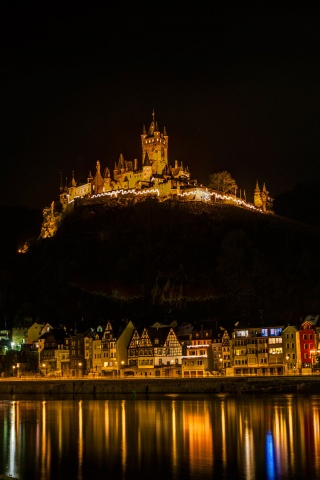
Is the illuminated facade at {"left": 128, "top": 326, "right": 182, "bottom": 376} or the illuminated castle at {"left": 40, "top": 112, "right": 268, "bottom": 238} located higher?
the illuminated castle at {"left": 40, "top": 112, "right": 268, "bottom": 238}

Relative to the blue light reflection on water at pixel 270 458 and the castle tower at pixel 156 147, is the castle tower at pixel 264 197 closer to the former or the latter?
the castle tower at pixel 156 147

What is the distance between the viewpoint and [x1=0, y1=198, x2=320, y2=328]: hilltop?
10738cm

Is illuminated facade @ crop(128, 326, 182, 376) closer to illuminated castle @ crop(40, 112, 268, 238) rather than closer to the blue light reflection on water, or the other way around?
the blue light reflection on water

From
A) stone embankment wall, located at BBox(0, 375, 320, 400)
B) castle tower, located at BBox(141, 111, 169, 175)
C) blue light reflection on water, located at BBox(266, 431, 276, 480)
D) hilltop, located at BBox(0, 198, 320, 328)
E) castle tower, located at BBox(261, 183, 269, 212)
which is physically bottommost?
blue light reflection on water, located at BBox(266, 431, 276, 480)

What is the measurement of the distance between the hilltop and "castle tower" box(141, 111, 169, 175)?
81.0 feet

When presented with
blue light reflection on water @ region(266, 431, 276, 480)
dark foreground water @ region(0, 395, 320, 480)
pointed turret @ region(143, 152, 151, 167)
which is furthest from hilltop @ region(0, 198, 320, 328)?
blue light reflection on water @ region(266, 431, 276, 480)

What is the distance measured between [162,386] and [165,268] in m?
52.2

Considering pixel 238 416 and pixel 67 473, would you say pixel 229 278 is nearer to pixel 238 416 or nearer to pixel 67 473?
pixel 238 416

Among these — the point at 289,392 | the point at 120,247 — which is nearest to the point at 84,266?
the point at 120,247

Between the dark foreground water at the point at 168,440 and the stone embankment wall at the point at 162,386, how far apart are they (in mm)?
4571

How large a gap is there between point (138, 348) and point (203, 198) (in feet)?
199

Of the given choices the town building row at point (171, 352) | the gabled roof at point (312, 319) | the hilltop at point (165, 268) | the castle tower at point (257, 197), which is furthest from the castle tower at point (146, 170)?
the gabled roof at point (312, 319)

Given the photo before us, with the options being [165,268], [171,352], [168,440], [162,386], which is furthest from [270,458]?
[165,268]

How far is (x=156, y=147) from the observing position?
169 meters
